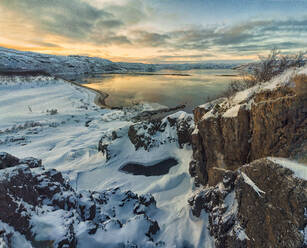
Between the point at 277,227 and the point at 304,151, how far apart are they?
2214mm

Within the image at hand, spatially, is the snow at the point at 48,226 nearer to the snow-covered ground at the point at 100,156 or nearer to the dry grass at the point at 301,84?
the snow-covered ground at the point at 100,156

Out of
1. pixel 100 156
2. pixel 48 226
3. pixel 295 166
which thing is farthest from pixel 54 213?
pixel 100 156

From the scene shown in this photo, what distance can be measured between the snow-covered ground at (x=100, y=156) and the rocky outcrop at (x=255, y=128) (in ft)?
6.66

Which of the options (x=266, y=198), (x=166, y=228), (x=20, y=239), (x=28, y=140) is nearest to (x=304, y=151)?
(x=266, y=198)

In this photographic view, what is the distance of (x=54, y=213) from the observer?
421 cm

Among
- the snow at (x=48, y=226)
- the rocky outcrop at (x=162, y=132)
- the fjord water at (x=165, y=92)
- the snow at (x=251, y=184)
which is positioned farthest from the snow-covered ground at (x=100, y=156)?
the fjord water at (x=165, y=92)

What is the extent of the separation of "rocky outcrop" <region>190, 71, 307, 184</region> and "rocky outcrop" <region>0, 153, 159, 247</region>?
13.1ft

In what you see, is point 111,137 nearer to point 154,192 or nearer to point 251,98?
point 154,192

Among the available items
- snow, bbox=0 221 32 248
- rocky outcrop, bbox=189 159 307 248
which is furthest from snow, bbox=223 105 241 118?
snow, bbox=0 221 32 248

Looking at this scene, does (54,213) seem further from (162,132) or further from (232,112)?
(162,132)

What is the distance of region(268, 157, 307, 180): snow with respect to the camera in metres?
3.49

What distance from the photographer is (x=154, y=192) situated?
827cm

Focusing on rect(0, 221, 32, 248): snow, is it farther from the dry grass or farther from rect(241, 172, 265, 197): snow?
the dry grass

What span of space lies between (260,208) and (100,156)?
10.1 meters
